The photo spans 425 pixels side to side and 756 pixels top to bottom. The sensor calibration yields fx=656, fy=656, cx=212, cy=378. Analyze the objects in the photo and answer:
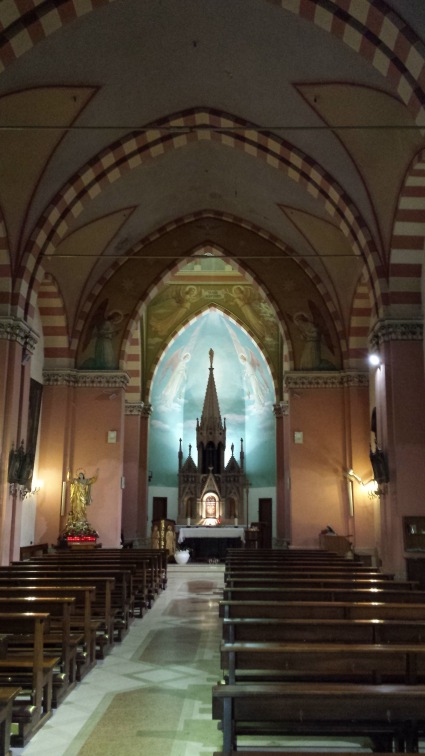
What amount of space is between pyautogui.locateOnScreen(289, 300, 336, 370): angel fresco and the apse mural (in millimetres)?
7160

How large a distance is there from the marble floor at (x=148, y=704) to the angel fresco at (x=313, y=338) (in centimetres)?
928

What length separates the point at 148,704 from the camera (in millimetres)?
5129

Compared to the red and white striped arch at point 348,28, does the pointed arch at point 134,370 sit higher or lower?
lower

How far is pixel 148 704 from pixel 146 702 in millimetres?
64

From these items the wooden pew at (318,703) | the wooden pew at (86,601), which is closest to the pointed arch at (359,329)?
the wooden pew at (86,601)

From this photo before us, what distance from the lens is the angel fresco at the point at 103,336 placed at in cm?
1703

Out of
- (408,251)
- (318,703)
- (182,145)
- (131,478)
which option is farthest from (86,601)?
(131,478)

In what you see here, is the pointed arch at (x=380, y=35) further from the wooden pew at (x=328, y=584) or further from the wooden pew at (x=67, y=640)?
the wooden pew at (x=67, y=640)

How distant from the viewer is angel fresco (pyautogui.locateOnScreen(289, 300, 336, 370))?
1700 centimetres

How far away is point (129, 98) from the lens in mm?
11305

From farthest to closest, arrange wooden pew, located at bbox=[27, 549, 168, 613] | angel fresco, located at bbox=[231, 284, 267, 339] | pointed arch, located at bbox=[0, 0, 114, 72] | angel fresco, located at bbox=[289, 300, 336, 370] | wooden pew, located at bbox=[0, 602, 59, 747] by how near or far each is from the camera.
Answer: angel fresco, located at bbox=[231, 284, 267, 339] → angel fresco, located at bbox=[289, 300, 336, 370] → wooden pew, located at bbox=[27, 549, 168, 613] → pointed arch, located at bbox=[0, 0, 114, 72] → wooden pew, located at bbox=[0, 602, 59, 747]

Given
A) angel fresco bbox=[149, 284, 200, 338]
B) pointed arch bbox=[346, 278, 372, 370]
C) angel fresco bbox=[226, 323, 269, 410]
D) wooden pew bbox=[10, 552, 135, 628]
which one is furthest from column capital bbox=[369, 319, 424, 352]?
angel fresco bbox=[226, 323, 269, 410]

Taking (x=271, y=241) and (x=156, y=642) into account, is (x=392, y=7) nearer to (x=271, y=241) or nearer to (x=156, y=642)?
(x=156, y=642)

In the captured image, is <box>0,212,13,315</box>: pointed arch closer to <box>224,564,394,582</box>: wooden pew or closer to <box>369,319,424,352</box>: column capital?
<box>224,564,394,582</box>: wooden pew
